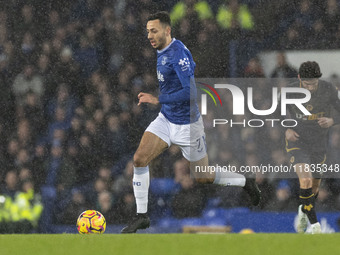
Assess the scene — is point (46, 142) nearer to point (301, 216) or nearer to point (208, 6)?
point (208, 6)

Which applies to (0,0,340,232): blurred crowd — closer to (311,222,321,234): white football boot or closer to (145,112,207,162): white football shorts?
(311,222,321,234): white football boot

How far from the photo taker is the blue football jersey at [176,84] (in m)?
5.92

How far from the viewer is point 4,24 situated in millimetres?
10023

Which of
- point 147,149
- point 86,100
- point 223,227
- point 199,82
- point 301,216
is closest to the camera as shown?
point 147,149

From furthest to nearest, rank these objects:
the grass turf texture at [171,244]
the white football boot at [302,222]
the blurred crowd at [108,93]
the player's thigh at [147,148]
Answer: the blurred crowd at [108,93] → the white football boot at [302,222] → the player's thigh at [147,148] → the grass turf texture at [171,244]

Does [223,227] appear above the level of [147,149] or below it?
below

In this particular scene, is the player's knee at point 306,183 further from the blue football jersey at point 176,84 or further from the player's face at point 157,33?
the player's face at point 157,33

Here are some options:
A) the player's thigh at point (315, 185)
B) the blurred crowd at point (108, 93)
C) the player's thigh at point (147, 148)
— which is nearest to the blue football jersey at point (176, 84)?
the player's thigh at point (147, 148)

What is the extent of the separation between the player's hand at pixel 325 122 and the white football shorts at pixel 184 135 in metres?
1.31

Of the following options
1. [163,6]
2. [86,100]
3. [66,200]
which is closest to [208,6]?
[163,6]

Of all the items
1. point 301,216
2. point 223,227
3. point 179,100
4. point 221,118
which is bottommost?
point 223,227

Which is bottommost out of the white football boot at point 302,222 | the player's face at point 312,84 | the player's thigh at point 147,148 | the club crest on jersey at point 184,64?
the white football boot at point 302,222

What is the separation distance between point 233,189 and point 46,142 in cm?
281

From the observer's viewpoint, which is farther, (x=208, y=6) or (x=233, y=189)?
(x=208, y=6)
